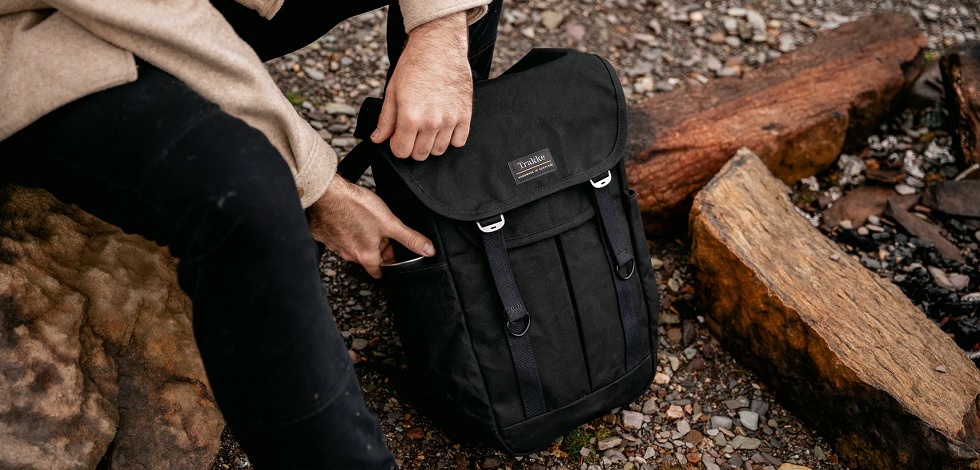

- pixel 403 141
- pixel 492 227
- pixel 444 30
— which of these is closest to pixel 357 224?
pixel 403 141

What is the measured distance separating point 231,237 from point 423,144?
0.78m

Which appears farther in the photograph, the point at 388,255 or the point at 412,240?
the point at 388,255

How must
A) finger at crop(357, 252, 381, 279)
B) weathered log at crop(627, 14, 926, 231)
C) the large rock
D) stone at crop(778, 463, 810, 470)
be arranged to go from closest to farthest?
the large rock, finger at crop(357, 252, 381, 279), stone at crop(778, 463, 810, 470), weathered log at crop(627, 14, 926, 231)

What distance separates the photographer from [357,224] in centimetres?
229

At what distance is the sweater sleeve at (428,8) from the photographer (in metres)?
2.24

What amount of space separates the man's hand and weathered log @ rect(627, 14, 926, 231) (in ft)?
3.96

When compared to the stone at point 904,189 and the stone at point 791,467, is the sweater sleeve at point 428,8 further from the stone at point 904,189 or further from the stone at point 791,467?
the stone at point 904,189

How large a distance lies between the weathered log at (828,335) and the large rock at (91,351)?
199 cm

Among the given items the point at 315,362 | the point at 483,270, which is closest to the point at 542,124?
the point at 483,270

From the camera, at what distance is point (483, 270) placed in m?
2.29

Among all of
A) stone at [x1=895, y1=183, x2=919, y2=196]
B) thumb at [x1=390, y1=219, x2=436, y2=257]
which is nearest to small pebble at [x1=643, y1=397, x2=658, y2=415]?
thumb at [x1=390, y1=219, x2=436, y2=257]

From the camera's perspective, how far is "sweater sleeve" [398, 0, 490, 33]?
7.36 ft

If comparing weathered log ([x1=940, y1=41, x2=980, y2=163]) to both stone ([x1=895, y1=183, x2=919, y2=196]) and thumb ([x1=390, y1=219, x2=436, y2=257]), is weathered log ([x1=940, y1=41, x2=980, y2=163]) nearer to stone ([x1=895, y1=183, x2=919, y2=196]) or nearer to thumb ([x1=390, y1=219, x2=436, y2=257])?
stone ([x1=895, y1=183, x2=919, y2=196])

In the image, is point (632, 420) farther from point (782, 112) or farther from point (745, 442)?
point (782, 112)
